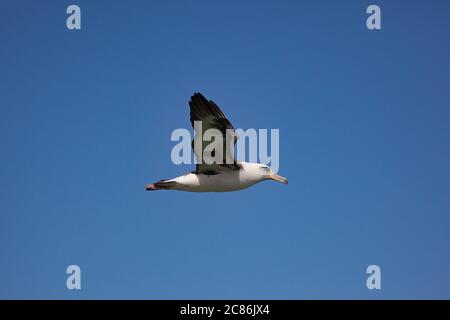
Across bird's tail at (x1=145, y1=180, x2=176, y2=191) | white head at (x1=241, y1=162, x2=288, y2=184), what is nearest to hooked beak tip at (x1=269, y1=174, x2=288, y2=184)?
white head at (x1=241, y1=162, x2=288, y2=184)

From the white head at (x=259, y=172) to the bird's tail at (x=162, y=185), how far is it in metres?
2.02

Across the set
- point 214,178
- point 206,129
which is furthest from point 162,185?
point 206,129

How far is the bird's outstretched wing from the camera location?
1841cm

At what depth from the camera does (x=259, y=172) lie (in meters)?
19.9

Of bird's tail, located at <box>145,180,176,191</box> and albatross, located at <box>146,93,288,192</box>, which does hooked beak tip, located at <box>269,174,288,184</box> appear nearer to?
albatross, located at <box>146,93,288,192</box>

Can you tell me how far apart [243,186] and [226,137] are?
5.17 ft

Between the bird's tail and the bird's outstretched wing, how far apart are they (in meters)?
0.77

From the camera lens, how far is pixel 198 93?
60.3 feet

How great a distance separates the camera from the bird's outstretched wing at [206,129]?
1841 centimetres

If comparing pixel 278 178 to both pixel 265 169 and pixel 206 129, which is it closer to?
pixel 265 169

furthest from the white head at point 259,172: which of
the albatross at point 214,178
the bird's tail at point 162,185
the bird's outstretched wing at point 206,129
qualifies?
the bird's tail at point 162,185
